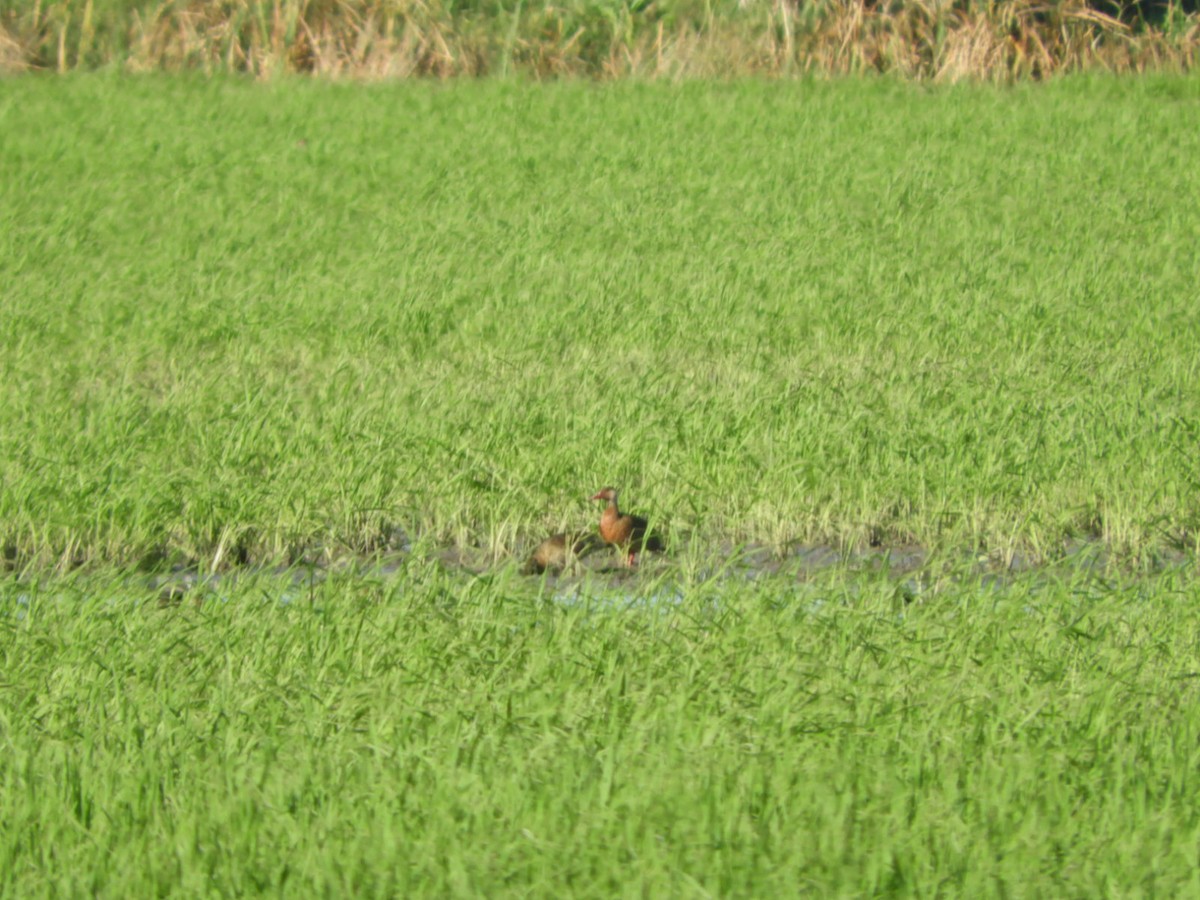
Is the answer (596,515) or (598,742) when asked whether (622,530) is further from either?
(598,742)

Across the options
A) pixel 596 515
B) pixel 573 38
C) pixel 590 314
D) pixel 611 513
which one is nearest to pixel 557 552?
pixel 611 513

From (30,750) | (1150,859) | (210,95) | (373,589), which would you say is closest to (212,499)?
(373,589)

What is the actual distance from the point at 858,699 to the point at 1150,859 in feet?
2.36

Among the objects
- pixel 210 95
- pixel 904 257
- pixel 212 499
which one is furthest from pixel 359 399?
pixel 210 95

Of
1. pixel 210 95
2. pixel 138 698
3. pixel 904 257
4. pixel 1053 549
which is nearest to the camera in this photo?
pixel 138 698

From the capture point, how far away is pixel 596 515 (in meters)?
4.76

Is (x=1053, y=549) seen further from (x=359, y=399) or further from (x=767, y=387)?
(x=359, y=399)

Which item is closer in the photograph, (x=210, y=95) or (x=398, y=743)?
(x=398, y=743)

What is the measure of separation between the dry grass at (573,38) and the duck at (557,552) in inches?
328

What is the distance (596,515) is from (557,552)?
1.04 ft

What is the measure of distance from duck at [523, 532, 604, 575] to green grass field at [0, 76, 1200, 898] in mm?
169

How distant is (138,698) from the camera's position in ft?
10.8

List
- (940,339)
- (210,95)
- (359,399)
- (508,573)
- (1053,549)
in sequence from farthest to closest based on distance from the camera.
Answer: (210,95) < (940,339) < (359,399) < (1053,549) < (508,573)

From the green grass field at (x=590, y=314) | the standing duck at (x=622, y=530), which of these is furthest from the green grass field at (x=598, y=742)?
the green grass field at (x=590, y=314)
